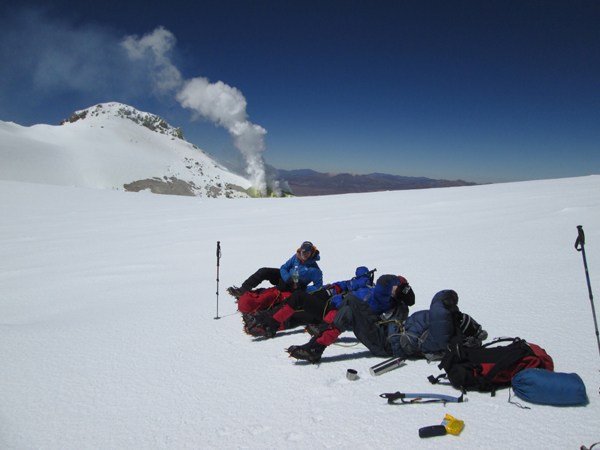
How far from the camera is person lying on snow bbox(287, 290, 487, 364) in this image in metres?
3.21

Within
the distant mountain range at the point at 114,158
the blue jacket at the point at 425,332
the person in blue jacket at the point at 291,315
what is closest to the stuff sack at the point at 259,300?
the person in blue jacket at the point at 291,315

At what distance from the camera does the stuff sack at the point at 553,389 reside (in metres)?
2.44

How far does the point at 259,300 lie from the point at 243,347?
93 cm

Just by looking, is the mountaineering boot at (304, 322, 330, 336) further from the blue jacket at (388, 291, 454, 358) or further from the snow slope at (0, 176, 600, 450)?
the blue jacket at (388, 291, 454, 358)

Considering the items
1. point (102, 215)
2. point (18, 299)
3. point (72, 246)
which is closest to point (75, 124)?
point (102, 215)

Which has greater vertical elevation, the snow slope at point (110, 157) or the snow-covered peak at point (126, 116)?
the snow-covered peak at point (126, 116)

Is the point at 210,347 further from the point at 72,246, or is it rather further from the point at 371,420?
the point at 72,246

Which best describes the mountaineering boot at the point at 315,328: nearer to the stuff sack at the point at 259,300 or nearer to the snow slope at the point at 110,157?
the stuff sack at the point at 259,300

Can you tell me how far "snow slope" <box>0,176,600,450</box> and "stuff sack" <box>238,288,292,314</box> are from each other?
0.29 meters

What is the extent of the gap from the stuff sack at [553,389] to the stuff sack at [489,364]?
0.62ft

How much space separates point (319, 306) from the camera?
4188 mm

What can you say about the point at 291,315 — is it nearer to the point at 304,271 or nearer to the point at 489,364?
the point at 304,271

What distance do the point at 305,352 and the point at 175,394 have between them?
130cm

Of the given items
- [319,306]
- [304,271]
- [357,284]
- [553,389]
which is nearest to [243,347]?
[319,306]
